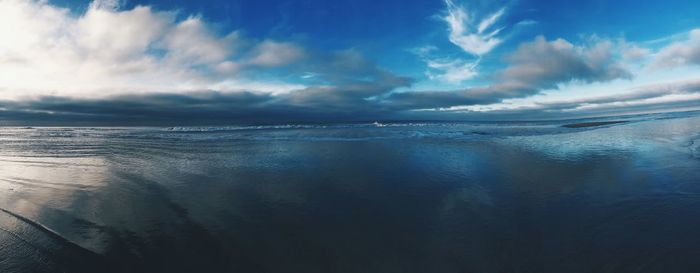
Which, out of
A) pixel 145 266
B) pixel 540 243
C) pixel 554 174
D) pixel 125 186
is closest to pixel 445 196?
pixel 540 243

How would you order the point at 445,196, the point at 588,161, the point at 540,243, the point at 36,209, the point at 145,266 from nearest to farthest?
the point at 145,266 → the point at 540,243 → the point at 36,209 → the point at 445,196 → the point at 588,161

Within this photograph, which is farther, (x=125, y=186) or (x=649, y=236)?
(x=125, y=186)

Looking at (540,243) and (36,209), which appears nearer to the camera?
(540,243)

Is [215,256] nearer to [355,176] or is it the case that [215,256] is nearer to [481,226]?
[481,226]

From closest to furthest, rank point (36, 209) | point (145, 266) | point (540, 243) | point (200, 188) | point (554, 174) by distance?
point (145, 266), point (540, 243), point (36, 209), point (200, 188), point (554, 174)

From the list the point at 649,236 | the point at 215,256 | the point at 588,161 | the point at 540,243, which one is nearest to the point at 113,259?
the point at 215,256

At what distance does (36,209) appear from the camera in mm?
7137

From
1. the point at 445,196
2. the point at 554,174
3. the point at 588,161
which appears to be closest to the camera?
the point at 445,196

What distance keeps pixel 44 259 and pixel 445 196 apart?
772cm

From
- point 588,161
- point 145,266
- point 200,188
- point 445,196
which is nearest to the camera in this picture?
point 145,266

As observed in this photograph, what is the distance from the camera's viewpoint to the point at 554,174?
10312 millimetres

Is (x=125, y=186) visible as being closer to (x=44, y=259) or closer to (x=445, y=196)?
(x=44, y=259)

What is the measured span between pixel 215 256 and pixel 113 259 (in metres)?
1.49

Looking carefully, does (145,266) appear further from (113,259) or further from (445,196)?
(445,196)
